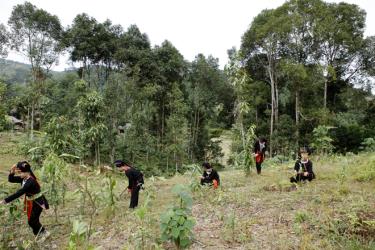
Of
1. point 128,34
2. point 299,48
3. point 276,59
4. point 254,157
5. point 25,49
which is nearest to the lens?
point 254,157

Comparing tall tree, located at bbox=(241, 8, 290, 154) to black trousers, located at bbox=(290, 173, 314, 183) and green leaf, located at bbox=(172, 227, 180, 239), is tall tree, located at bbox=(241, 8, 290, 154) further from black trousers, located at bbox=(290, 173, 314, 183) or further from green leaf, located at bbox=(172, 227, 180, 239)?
green leaf, located at bbox=(172, 227, 180, 239)

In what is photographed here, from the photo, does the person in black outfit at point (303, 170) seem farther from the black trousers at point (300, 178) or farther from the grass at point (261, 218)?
the grass at point (261, 218)

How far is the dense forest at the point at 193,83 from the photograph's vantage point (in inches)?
932

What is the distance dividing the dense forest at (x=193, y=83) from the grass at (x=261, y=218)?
12.3 meters

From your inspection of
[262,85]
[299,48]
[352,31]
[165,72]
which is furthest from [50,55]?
[352,31]

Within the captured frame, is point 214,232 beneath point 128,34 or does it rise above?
beneath

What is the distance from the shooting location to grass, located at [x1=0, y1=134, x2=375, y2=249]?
5.66 meters

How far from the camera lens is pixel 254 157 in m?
11.0

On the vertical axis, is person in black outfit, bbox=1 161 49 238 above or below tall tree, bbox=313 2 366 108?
below

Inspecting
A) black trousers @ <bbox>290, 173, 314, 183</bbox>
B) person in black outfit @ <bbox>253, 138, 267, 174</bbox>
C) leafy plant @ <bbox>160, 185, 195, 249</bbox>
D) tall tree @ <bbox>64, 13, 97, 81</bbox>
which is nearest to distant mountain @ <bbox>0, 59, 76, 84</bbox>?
tall tree @ <bbox>64, 13, 97, 81</bbox>

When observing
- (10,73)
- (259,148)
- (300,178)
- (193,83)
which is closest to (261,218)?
(300,178)

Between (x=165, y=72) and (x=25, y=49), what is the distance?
1096 centimetres

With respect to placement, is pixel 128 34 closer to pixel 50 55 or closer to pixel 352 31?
pixel 50 55

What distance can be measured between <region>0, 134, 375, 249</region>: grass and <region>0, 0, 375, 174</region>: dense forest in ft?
40.4
